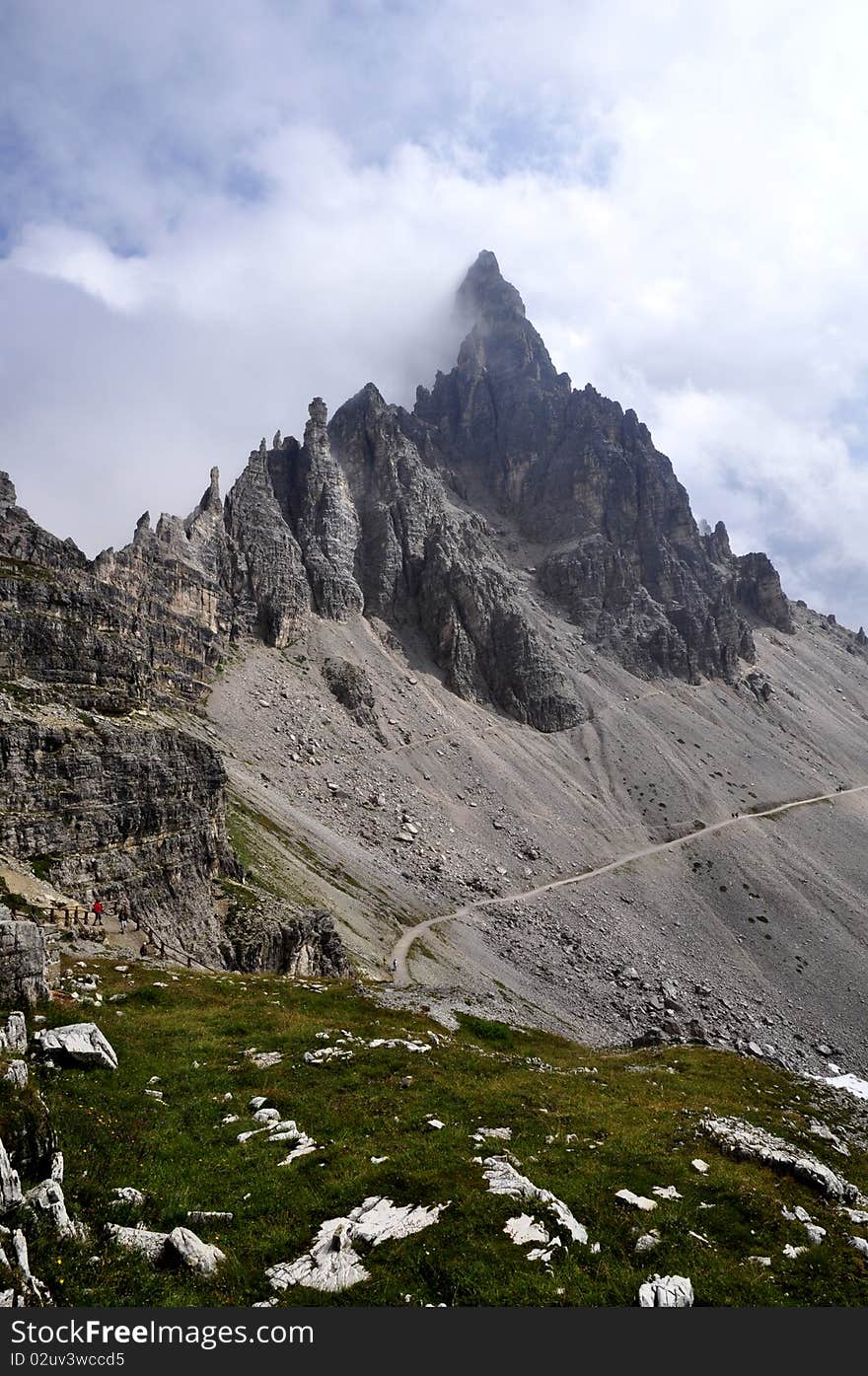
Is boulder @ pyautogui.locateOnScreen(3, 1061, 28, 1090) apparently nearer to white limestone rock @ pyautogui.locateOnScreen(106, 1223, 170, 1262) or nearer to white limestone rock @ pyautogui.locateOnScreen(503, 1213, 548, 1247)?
white limestone rock @ pyautogui.locateOnScreen(106, 1223, 170, 1262)

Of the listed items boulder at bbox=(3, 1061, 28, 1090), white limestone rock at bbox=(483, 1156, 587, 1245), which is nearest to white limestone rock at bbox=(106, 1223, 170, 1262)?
boulder at bbox=(3, 1061, 28, 1090)

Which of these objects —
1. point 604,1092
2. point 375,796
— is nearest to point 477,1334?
point 604,1092

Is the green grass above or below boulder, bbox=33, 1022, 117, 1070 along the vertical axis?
below

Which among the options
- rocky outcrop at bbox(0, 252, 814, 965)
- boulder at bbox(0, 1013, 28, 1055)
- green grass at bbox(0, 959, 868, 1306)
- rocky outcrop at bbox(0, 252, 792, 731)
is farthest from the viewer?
rocky outcrop at bbox(0, 252, 792, 731)

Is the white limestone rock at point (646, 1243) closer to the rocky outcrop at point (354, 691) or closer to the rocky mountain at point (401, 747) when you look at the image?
the rocky mountain at point (401, 747)

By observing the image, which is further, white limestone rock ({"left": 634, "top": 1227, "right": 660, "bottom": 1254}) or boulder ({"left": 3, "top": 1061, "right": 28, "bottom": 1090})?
boulder ({"left": 3, "top": 1061, "right": 28, "bottom": 1090})

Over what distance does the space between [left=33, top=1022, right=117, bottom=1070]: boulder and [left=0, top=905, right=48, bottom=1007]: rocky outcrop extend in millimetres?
2090

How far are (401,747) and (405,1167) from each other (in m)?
104

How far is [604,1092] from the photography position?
75.8 ft

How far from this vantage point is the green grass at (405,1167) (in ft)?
32.4

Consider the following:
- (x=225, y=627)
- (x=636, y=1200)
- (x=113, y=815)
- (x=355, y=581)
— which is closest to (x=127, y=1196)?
(x=636, y=1200)

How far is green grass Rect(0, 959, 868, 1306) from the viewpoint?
9875 millimetres

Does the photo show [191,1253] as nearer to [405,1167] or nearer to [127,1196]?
[127,1196]

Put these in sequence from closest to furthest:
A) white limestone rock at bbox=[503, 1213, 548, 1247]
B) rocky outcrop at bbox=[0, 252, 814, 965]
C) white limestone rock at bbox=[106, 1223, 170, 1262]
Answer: white limestone rock at bbox=[106, 1223, 170, 1262], white limestone rock at bbox=[503, 1213, 548, 1247], rocky outcrop at bbox=[0, 252, 814, 965]
